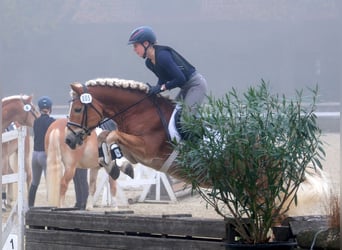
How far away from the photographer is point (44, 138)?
20.4 ft

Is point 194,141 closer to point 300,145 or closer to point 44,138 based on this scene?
point 300,145

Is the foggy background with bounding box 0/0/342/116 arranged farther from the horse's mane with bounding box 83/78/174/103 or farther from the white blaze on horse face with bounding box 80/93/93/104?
the white blaze on horse face with bounding box 80/93/93/104

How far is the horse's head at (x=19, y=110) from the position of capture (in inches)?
245

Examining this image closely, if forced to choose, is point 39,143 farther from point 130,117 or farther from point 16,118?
point 130,117

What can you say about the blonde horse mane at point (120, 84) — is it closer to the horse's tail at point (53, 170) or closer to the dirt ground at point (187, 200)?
the dirt ground at point (187, 200)

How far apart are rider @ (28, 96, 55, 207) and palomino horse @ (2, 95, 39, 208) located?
0.04m

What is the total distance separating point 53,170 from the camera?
6.24 m

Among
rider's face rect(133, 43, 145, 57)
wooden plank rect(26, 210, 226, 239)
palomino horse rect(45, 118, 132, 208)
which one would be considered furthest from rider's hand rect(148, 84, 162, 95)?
wooden plank rect(26, 210, 226, 239)

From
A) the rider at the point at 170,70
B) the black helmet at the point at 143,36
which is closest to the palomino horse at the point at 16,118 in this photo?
the black helmet at the point at 143,36

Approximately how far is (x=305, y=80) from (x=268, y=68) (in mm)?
290

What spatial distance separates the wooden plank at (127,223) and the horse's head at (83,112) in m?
0.57

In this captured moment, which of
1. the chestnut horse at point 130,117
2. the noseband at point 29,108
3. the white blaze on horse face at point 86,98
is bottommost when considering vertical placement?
the chestnut horse at point 130,117

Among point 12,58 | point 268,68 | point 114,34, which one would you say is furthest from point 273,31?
point 12,58

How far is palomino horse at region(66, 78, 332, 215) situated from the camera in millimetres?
5105
